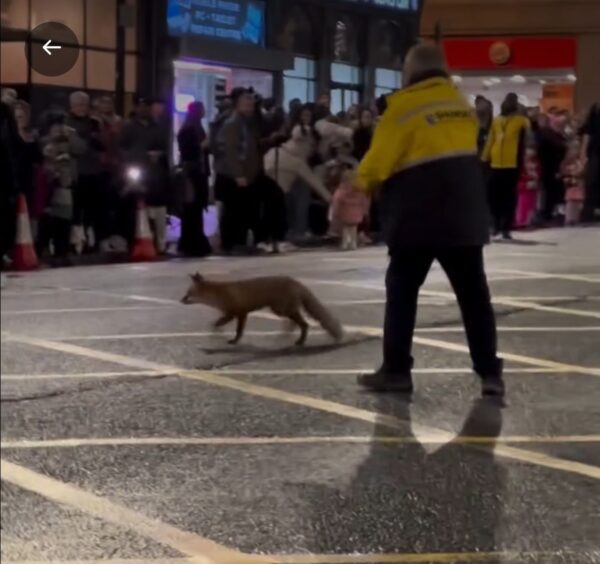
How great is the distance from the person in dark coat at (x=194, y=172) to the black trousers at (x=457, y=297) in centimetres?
83

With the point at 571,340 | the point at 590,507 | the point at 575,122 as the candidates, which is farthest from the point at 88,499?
the point at 571,340

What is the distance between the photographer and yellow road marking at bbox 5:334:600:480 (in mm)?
3287

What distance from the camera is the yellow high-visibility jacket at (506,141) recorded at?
9.11 feet

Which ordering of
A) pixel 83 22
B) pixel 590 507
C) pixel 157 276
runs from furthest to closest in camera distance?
pixel 157 276, pixel 590 507, pixel 83 22

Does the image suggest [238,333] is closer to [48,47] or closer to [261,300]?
[261,300]

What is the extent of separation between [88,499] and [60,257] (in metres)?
0.54

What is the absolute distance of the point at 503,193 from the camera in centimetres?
388

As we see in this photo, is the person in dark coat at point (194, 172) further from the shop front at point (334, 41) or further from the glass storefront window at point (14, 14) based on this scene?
the glass storefront window at point (14, 14)

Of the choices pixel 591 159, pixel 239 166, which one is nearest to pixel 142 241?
pixel 239 166

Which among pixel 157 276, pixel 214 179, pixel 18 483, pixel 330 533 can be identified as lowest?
pixel 330 533

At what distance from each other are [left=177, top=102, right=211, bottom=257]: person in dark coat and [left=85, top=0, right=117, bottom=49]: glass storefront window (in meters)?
0.25

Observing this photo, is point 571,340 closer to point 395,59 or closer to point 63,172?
point 395,59

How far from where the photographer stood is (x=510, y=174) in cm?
375

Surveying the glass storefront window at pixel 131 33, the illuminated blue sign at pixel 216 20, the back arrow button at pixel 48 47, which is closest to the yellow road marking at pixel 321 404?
the illuminated blue sign at pixel 216 20
